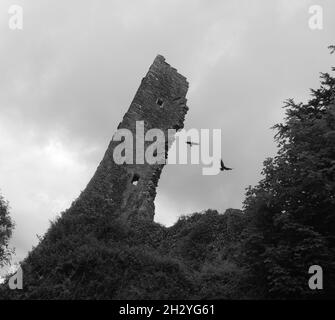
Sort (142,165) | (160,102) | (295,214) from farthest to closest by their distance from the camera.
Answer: (160,102) < (142,165) < (295,214)

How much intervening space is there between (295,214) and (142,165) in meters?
9.65

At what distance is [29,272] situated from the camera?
15.9 meters

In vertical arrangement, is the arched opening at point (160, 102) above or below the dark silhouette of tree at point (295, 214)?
above

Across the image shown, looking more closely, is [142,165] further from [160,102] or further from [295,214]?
[295,214]

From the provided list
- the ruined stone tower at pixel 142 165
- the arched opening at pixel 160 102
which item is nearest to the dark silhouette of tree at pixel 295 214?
the ruined stone tower at pixel 142 165

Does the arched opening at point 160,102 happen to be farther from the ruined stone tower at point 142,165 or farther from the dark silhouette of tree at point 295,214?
the dark silhouette of tree at point 295,214

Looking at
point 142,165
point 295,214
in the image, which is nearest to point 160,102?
point 142,165

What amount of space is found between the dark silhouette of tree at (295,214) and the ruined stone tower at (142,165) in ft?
23.4

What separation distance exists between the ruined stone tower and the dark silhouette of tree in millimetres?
7120

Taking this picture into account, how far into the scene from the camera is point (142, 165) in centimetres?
2148

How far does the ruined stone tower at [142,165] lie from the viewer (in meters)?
20.2

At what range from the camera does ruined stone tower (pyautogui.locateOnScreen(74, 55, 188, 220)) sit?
66.2 ft
